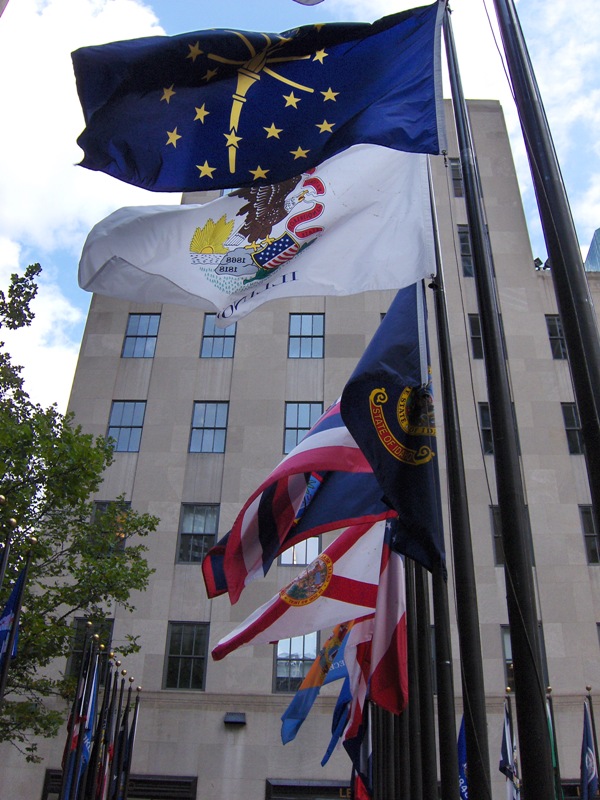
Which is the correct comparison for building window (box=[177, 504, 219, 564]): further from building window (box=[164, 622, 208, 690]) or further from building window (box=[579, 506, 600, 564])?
building window (box=[579, 506, 600, 564])

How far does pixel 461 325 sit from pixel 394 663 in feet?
66.1

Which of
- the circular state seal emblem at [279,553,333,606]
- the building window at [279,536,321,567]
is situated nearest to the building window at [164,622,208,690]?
the building window at [279,536,321,567]

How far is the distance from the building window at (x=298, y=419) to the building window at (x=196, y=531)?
366 cm

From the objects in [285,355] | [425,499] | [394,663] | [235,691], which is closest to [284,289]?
[425,499]

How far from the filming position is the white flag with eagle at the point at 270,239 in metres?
8.49

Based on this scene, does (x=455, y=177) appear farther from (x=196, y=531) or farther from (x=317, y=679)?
(x=317, y=679)

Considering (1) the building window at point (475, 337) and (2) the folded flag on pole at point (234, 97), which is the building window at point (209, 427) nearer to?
(1) the building window at point (475, 337)

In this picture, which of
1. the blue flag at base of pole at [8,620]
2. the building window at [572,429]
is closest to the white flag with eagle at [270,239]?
the blue flag at base of pole at [8,620]

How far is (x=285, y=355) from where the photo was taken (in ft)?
96.9

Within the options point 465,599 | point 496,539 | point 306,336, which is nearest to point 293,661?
point 496,539

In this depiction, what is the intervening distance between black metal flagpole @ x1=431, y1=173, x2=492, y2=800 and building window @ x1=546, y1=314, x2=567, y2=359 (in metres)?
21.0

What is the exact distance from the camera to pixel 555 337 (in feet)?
98.0

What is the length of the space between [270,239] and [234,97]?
5.52ft

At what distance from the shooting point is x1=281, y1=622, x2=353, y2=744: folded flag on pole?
16.5m
